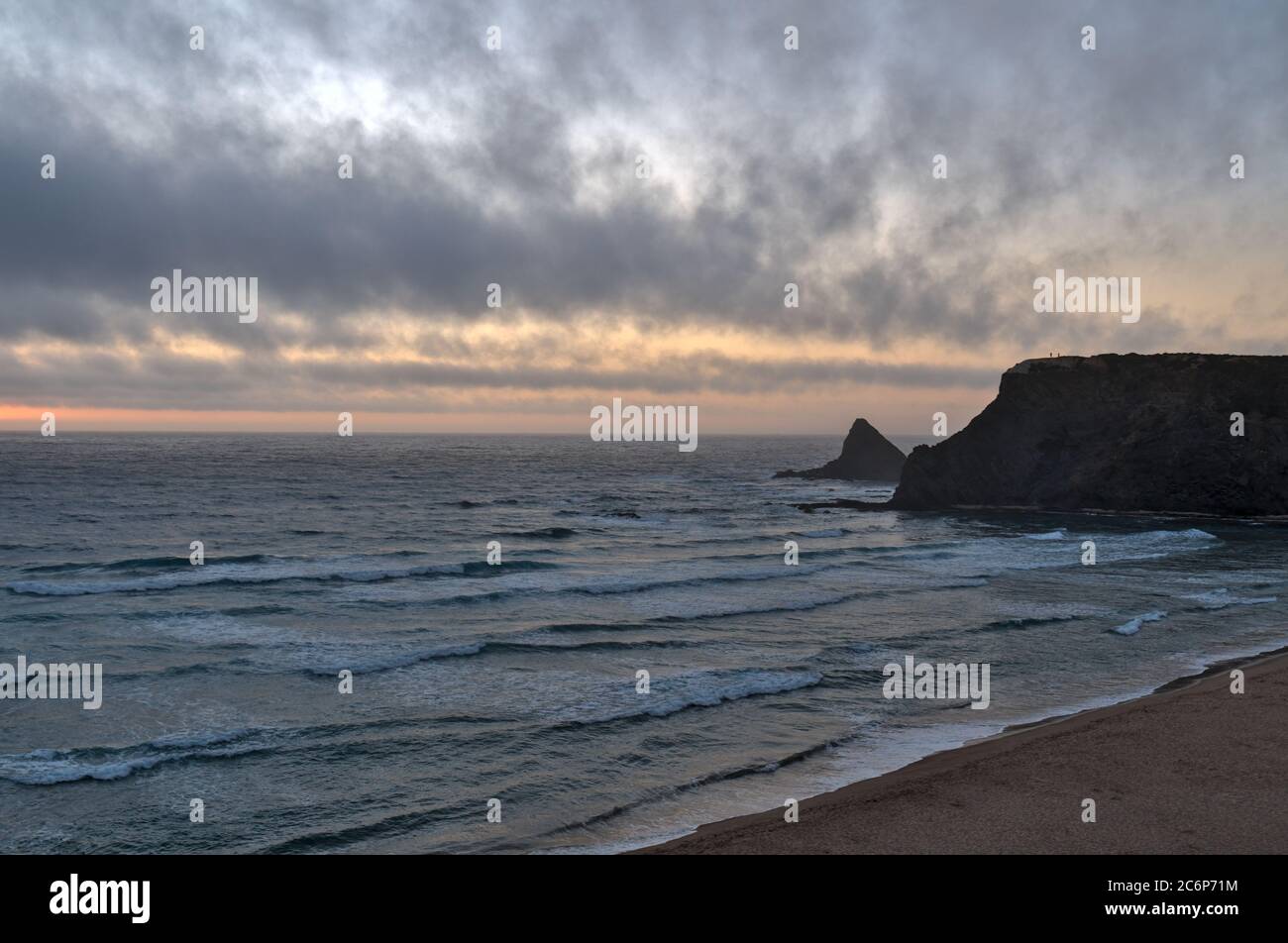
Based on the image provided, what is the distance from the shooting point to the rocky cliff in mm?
57594

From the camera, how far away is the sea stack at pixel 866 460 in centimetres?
10525

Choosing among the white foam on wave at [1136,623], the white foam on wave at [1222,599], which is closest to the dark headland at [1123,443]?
the white foam on wave at [1222,599]

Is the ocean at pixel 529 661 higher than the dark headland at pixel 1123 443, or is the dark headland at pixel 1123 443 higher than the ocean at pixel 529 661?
the dark headland at pixel 1123 443

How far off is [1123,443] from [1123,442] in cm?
8

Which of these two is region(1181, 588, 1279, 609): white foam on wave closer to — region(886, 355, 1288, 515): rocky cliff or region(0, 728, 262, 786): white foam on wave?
region(0, 728, 262, 786): white foam on wave

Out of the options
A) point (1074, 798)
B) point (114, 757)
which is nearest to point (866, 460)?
point (1074, 798)

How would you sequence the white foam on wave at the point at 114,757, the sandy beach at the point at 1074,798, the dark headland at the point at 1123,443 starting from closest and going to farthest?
the sandy beach at the point at 1074,798
the white foam on wave at the point at 114,757
the dark headland at the point at 1123,443

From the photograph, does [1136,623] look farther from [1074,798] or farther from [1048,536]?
[1048,536]

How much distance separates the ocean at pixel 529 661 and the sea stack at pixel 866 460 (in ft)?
179

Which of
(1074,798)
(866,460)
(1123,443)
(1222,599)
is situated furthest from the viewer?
(866,460)

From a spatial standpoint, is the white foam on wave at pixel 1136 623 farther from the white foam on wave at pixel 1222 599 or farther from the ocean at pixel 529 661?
the white foam on wave at pixel 1222 599

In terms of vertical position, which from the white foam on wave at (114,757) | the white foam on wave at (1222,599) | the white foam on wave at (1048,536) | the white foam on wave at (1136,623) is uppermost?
the white foam on wave at (1048,536)

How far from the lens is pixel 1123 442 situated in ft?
200

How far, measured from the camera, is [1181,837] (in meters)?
9.03
